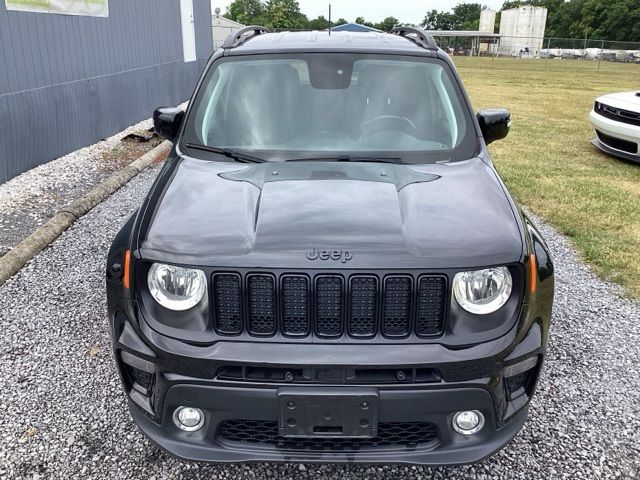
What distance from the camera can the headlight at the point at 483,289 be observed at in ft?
7.06

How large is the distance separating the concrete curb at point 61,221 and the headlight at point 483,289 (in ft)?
12.1

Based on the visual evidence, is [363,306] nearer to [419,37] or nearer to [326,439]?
[326,439]

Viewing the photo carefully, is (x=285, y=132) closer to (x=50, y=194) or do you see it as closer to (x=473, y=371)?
(x=473, y=371)

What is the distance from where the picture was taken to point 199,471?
8.54 ft

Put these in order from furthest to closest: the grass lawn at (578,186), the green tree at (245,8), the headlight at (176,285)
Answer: the green tree at (245,8) → the grass lawn at (578,186) → the headlight at (176,285)

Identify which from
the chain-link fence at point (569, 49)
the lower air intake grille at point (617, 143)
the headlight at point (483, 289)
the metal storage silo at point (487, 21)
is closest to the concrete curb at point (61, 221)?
the headlight at point (483, 289)

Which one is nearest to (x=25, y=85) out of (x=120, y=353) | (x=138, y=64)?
(x=138, y=64)

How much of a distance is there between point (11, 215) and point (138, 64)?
23.0ft

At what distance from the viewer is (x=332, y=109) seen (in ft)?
10.9

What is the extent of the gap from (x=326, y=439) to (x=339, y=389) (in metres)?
0.24

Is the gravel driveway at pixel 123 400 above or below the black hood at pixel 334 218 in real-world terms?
below

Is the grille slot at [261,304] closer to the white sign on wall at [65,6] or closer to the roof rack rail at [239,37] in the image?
the roof rack rail at [239,37]

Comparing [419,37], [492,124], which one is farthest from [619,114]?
[492,124]

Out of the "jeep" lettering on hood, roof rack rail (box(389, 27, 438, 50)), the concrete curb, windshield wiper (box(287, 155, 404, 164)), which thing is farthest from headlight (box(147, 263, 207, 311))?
the concrete curb
